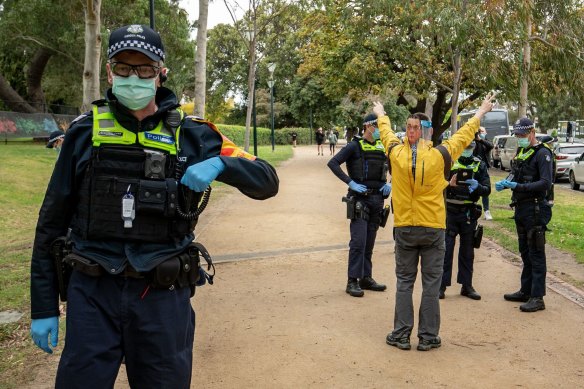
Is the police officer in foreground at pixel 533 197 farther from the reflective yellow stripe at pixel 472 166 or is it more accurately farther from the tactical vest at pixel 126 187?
the tactical vest at pixel 126 187

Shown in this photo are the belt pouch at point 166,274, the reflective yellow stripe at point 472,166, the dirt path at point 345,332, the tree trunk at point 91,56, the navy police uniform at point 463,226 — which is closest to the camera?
the belt pouch at point 166,274

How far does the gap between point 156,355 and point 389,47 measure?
21.6 m

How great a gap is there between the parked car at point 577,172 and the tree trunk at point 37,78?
2500 cm

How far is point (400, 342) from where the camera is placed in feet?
17.9

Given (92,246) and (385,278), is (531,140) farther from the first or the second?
(92,246)

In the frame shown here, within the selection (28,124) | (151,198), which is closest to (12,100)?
(28,124)

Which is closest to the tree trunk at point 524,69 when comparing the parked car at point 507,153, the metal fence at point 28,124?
the parked car at point 507,153

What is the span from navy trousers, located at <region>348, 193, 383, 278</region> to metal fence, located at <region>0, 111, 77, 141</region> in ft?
76.1

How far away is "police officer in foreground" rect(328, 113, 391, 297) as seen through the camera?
7.24 meters

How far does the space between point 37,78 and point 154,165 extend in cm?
3536

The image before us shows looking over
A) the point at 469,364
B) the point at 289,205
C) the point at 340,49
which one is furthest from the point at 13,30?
the point at 469,364

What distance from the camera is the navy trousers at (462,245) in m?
7.12

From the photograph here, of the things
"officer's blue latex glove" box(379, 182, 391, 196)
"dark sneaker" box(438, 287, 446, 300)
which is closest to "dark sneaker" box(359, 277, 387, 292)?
"dark sneaker" box(438, 287, 446, 300)

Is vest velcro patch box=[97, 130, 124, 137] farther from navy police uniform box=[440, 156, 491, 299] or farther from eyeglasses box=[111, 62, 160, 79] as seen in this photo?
navy police uniform box=[440, 156, 491, 299]
